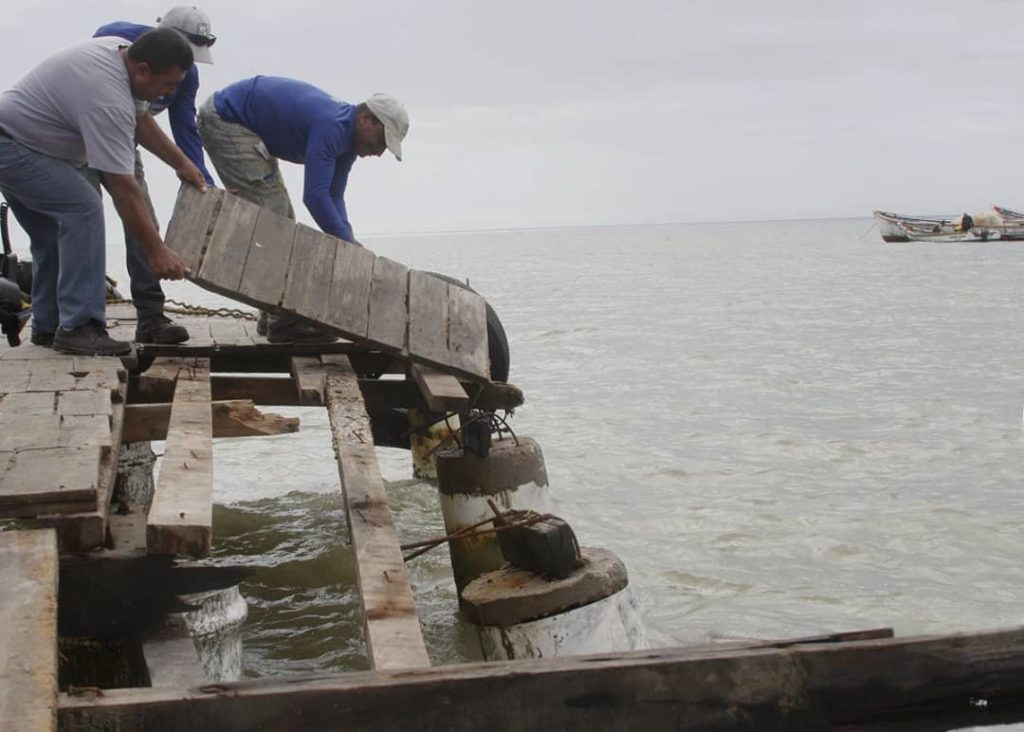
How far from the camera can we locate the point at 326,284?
6.49 m

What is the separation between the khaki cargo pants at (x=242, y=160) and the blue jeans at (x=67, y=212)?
3.58 ft

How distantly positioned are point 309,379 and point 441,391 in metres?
0.79

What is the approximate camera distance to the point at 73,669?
3.82m

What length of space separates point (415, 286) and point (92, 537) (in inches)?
140

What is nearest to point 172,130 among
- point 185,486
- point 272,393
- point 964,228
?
point 272,393

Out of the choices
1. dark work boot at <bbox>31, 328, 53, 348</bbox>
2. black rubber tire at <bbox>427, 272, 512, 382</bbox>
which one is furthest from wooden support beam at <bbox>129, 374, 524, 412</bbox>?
black rubber tire at <bbox>427, 272, 512, 382</bbox>

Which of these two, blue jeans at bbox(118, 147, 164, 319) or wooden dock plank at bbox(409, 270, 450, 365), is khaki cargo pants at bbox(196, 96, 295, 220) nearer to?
blue jeans at bbox(118, 147, 164, 319)

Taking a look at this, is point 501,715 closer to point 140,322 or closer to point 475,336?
point 475,336

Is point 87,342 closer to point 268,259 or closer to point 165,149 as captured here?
point 268,259

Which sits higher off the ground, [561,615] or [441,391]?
[441,391]

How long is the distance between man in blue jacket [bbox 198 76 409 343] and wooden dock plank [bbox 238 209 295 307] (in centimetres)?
28

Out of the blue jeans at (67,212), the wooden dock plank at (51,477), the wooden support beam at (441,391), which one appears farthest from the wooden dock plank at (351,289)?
the wooden dock plank at (51,477)

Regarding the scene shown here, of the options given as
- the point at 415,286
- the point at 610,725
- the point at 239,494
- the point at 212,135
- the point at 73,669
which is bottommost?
the point at 239,494

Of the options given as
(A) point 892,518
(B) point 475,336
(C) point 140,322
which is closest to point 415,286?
(B) point 475,336
